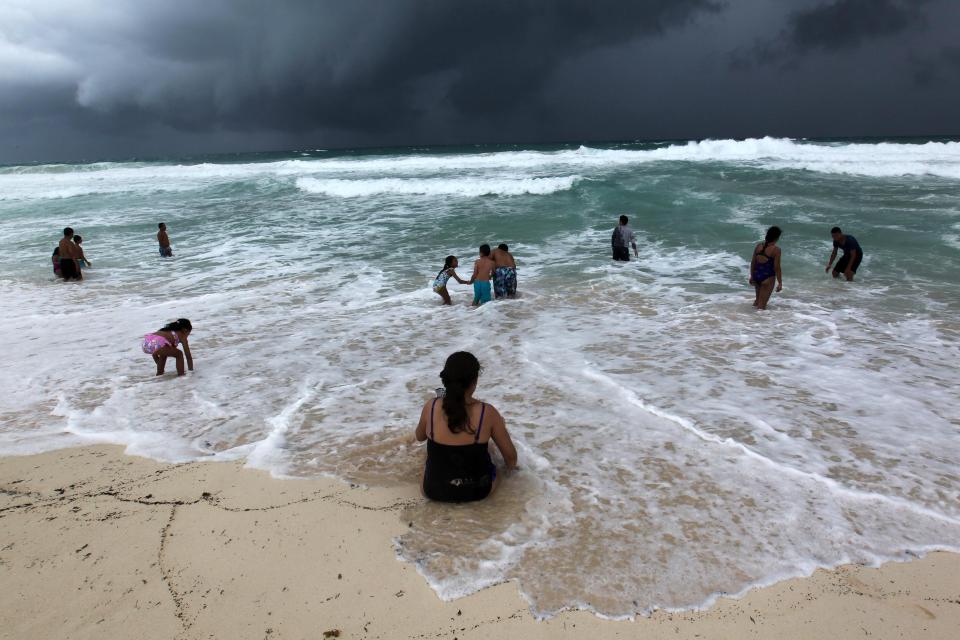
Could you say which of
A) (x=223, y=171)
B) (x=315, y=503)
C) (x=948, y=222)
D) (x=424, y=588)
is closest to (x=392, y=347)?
(x=315, y=503)

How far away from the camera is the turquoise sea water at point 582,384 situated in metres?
3.59

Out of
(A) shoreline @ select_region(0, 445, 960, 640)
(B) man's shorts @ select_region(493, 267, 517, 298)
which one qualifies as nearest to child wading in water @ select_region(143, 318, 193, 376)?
(A) shoreline @ select_region(0, 445, 960, 640)

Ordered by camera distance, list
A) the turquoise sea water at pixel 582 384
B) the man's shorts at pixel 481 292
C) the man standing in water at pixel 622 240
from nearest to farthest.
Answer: the turquoise sea water at pixel 582 384 → the man's shorts at pixel 481 292 → the man standing in water at pixel 622 240

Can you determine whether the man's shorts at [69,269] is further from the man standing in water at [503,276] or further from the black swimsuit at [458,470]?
the black swimsuit at [458,470]

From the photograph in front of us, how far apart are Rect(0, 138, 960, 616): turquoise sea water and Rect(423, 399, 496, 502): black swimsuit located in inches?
5.2

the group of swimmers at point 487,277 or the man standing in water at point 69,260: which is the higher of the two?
the man standing in water at point 69,260

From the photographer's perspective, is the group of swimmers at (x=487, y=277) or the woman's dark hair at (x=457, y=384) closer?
the woman's dark hair at (x=457, y=384)

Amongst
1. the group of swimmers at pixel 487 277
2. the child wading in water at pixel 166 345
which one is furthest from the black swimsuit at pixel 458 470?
the group of swimmers at pixel 487 277

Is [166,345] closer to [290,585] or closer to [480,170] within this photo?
[290,585]

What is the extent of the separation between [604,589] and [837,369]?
16.0ft

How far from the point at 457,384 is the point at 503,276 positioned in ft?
22.0

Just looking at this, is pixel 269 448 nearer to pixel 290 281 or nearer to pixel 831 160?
pixel 290 281

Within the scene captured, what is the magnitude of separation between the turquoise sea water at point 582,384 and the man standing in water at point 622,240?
41cm

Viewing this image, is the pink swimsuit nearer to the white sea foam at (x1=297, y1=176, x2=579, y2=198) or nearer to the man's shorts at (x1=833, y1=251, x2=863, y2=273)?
the man's shorts at (x1=833, y1=251, x2=863, y2=273)
